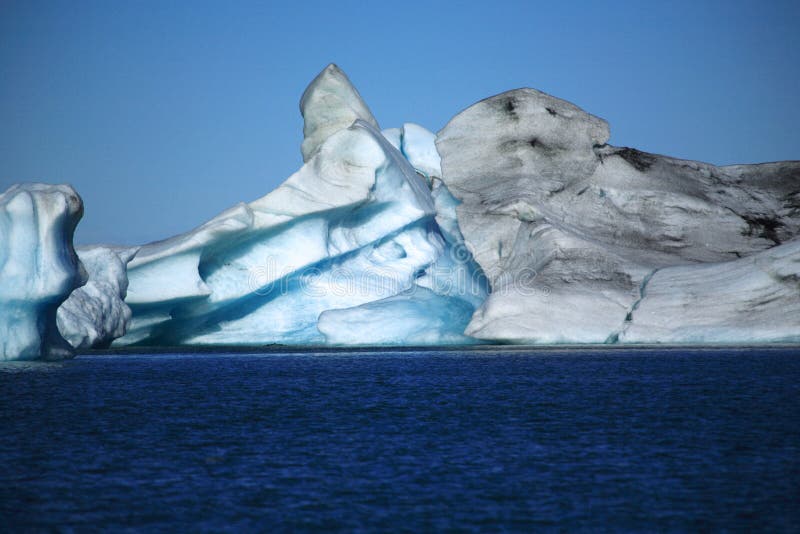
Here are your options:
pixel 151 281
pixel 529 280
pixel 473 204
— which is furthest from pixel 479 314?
pixel 151 281

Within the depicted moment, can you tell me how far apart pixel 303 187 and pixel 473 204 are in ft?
15.9

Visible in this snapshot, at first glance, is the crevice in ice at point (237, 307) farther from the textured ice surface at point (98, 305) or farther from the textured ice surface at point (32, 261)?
the textured ice surface at point (32, 261)

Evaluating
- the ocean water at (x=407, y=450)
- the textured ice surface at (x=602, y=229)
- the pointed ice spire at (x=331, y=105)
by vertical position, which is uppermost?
the pointed ice spire at (x=331, y=105)

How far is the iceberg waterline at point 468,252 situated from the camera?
74.1 ft

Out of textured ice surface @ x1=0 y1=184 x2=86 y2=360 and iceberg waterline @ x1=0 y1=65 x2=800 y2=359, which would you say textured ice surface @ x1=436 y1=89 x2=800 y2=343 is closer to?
iceberg waterline @ x1=0 y1=65 x2=800 y2=359

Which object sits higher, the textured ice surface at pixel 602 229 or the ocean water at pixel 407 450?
the textured ice surface at pixel 602 229

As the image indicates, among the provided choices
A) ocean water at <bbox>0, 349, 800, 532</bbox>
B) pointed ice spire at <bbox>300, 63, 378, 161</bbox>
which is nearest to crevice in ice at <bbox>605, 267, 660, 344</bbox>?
ocean water at <bbox>0, 349, 800, 532</bbox>

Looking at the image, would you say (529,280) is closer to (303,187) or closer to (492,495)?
(303,187)

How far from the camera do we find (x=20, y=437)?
11.5m

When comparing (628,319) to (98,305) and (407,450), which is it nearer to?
(98,305)

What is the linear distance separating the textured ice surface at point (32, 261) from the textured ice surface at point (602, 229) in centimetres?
878

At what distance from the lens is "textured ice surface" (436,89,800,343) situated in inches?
881

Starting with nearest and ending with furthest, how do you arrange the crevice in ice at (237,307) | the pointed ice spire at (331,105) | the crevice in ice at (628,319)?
1. the crevice in ice at (628,319)
2. the crevice in ice at (237,307)
3. the pointed ice spire at (331,105)

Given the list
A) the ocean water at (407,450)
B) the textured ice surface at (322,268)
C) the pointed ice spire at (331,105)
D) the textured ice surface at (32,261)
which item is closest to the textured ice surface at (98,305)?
the textured ice surface at (322,268)
